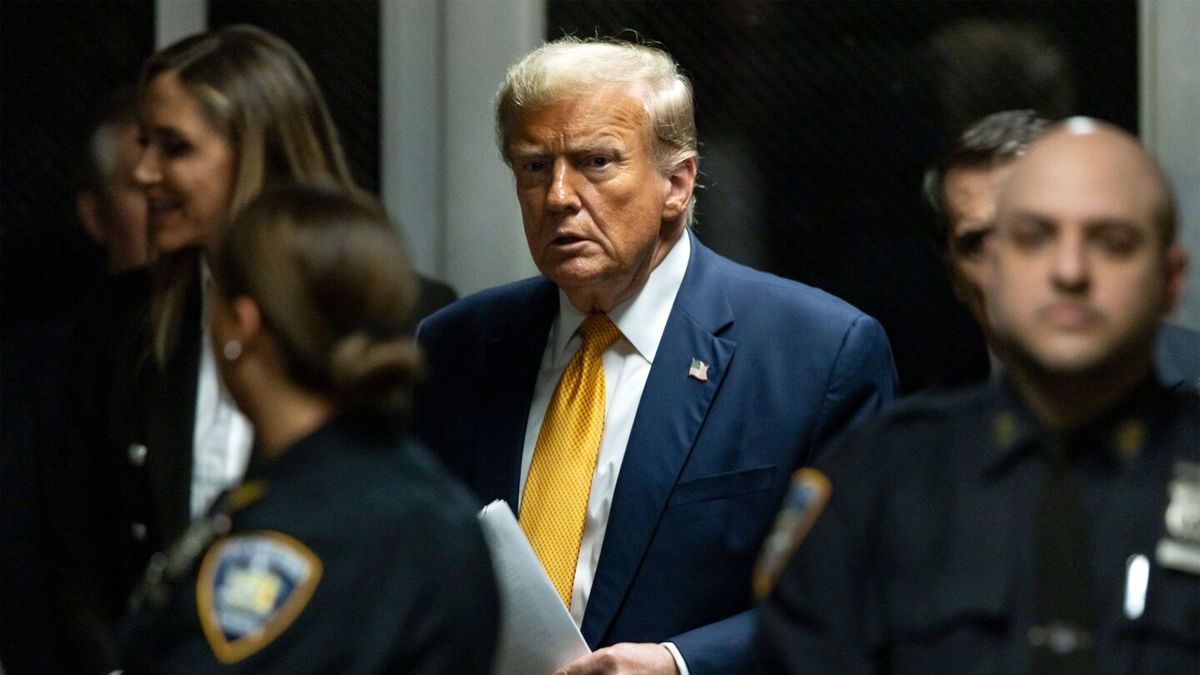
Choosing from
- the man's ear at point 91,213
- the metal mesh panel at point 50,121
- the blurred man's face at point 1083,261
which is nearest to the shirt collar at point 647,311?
the blurred man's face at point 1083,261

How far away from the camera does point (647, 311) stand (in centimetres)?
236

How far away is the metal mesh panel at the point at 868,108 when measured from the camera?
8.92 ft

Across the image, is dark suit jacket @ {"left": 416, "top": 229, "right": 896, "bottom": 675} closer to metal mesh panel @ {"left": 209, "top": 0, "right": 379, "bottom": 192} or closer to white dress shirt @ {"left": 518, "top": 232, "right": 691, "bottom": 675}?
white dress shirt @ {"left": 518, "top": 232, "right": 691, "bottom": 675}

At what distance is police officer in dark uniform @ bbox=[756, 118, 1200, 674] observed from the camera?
1.45 m

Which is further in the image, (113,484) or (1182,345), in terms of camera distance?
(113,484)

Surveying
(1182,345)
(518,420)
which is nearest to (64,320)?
(518,420)

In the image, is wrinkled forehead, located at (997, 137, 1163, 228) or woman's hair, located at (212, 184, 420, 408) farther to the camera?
woman's hair, located at (212, 184, 420, 408)

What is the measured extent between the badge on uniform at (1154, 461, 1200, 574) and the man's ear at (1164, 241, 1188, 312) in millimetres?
166

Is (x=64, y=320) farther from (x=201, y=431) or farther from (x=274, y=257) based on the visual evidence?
(x=274, y=257)

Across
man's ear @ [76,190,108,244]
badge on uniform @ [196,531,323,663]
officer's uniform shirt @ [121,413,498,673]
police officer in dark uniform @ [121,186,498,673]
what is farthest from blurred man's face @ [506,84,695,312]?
man's ear @ [76,190,108,244]

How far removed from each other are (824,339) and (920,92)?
2.39 feet

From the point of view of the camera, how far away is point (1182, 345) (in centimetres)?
214

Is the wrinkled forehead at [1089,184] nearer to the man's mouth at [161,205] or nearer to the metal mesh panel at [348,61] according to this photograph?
the man's mouth at [161,205]

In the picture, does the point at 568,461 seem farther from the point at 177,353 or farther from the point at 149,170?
the point at 149,170
